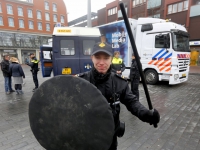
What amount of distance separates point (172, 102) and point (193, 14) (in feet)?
64.5

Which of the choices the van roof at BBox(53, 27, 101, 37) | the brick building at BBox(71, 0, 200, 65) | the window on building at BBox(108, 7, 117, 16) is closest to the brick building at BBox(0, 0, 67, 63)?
the window on building at BBox(108, 7, 117, 16)

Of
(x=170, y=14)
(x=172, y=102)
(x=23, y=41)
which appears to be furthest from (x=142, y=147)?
(x=23, y=41)

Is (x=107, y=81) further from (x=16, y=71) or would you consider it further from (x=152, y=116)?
(x=16, y=71)

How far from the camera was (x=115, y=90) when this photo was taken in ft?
4.67

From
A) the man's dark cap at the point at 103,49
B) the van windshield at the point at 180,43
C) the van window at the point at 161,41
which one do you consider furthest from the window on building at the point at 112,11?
the man's dark cap at the point at 103,49

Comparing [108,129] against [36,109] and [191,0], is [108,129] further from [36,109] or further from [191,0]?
[191,0]

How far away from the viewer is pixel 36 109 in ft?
4.03

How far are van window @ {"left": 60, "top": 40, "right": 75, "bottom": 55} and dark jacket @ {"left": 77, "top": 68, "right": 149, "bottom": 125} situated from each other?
5237 mm

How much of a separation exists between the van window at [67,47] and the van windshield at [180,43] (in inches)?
191

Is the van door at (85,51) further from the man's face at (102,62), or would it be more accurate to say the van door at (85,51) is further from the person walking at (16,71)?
the man's face at (102,62)

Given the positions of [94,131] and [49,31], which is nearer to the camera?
[94,131]

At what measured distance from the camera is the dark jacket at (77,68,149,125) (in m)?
1.38

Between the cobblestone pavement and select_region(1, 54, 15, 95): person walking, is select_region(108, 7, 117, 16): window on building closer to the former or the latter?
select_region(1, 54, 15, 95): person walking

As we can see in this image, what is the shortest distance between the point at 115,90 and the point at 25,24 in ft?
156
